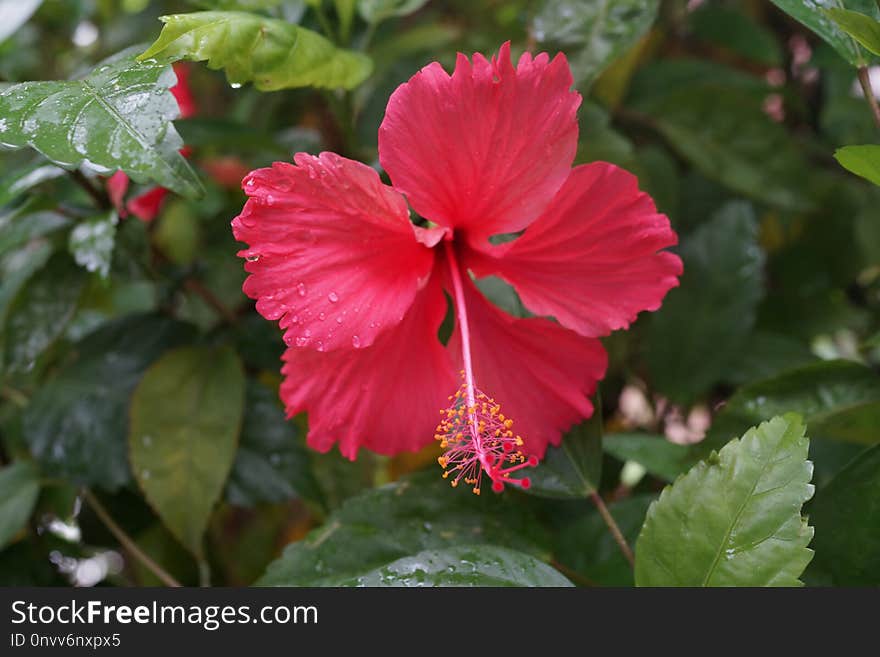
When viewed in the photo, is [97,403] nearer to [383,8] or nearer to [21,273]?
[21,273]

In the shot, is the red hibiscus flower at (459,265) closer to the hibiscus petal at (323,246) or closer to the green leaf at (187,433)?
the hibiscus petal at (323,246)

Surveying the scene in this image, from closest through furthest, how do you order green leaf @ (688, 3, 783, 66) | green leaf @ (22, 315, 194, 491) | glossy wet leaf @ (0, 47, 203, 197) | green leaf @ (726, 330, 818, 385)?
1. glossy wet leaf @ (0, 47, 203, 197)
2. green leaf @ (22, 315, 194, 491)
3. green leaf @ (726, 330, 818, 385)
4. green leaf @ (688, 3, 783, 66)

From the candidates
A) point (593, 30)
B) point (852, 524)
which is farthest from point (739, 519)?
point (593, 30)

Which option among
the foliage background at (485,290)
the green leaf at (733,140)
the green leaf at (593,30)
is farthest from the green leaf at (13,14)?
the green leaf at (733,140)

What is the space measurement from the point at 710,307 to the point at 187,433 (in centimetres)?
62

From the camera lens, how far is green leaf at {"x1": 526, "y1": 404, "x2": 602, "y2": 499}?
0.69 meters

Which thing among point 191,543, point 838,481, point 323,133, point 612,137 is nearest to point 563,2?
point 612,137

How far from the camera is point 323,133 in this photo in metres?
1.09

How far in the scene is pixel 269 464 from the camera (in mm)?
869

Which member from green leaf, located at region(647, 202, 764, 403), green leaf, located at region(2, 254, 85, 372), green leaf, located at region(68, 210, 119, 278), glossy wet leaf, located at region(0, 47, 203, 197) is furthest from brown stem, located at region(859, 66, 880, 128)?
green leaf, located at region(2, 254, 85, 372)

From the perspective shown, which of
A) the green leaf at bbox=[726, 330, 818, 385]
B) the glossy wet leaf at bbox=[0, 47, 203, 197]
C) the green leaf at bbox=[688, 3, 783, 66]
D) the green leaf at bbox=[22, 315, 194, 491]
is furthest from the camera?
the green leaf at bbox=[688, 3, 783, 66]

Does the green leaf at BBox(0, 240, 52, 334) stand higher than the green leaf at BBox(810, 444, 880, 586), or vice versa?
the green leaf at BBox(0, 240, 52, 334)

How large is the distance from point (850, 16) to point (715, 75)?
58 centimetres

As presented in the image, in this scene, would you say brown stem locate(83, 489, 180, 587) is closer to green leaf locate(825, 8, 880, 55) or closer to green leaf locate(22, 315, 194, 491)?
green leaf locate(22, 315, 194, 491)
